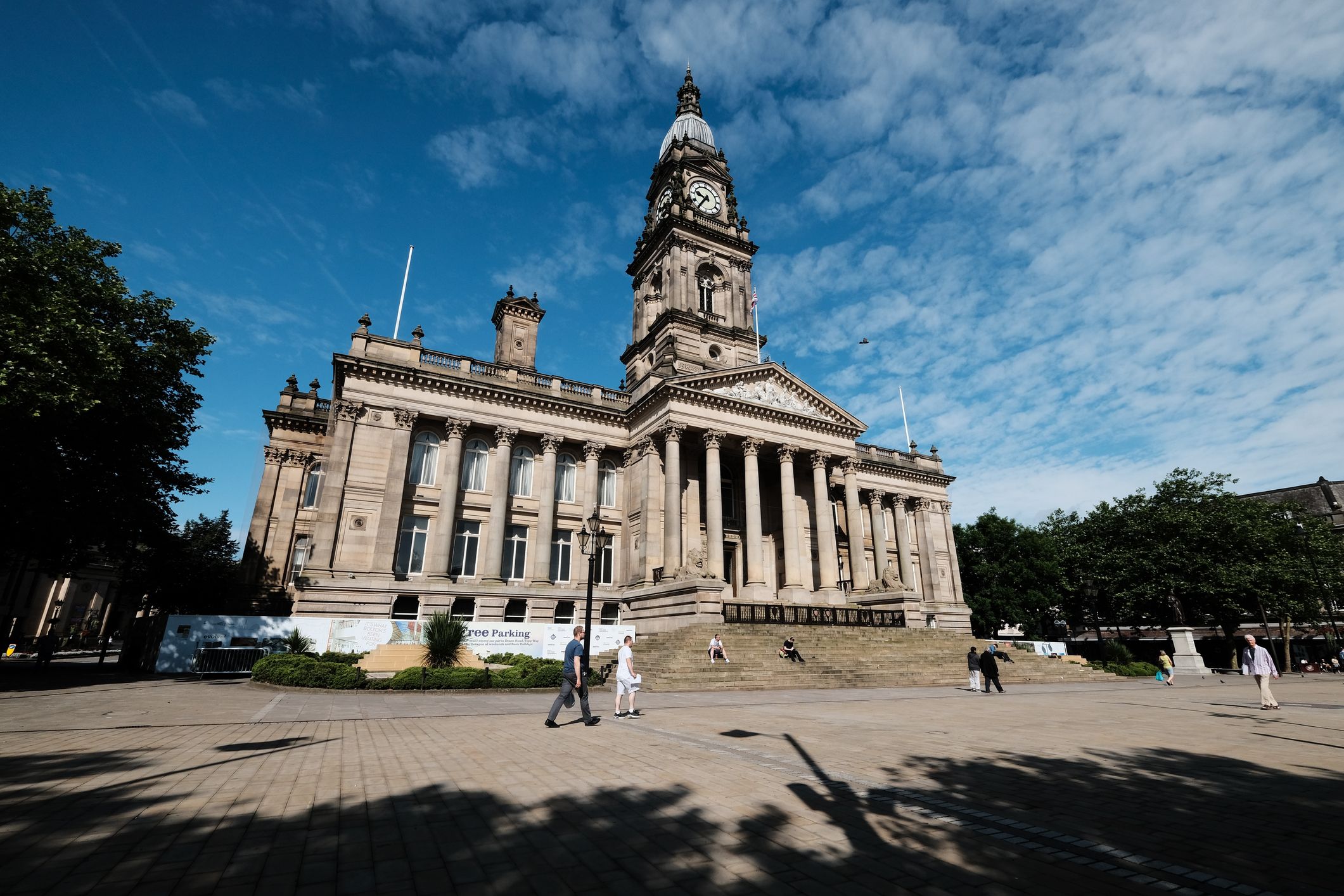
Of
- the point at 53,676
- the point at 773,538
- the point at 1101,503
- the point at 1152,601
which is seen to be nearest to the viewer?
the point at 53,676

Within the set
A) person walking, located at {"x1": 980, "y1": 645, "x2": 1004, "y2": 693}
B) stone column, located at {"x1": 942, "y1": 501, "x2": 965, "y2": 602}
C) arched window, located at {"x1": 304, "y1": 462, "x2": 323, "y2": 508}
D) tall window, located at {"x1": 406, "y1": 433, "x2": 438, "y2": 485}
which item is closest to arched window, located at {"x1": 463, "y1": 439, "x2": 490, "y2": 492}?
tall window, located at {"x1": 406, "y1": 433, "x2": 438, "y2": 485}

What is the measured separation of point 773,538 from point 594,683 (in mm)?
20815

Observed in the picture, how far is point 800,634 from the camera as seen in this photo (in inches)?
1133

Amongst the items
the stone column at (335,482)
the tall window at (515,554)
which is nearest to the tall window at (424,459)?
the stone column at (335,482)

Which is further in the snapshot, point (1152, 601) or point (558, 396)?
point (1152, 601)

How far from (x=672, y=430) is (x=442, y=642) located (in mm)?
16092

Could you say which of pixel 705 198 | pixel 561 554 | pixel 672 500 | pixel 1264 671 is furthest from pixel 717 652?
pixel 705 198

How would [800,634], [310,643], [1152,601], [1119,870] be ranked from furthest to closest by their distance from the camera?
[1152,601] → [800,634] → [310,643] → [1119,870]

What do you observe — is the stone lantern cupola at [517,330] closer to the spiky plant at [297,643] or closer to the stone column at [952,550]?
the spiky plant at [297,643]

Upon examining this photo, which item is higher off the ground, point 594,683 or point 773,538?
point 773,538

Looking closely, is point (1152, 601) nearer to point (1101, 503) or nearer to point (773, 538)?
point (1101, 503)

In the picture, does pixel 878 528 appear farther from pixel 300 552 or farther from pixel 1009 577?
pixel 300 552

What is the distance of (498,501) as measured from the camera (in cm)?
3312

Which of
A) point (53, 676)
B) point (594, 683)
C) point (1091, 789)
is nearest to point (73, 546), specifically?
point (53, 676)
